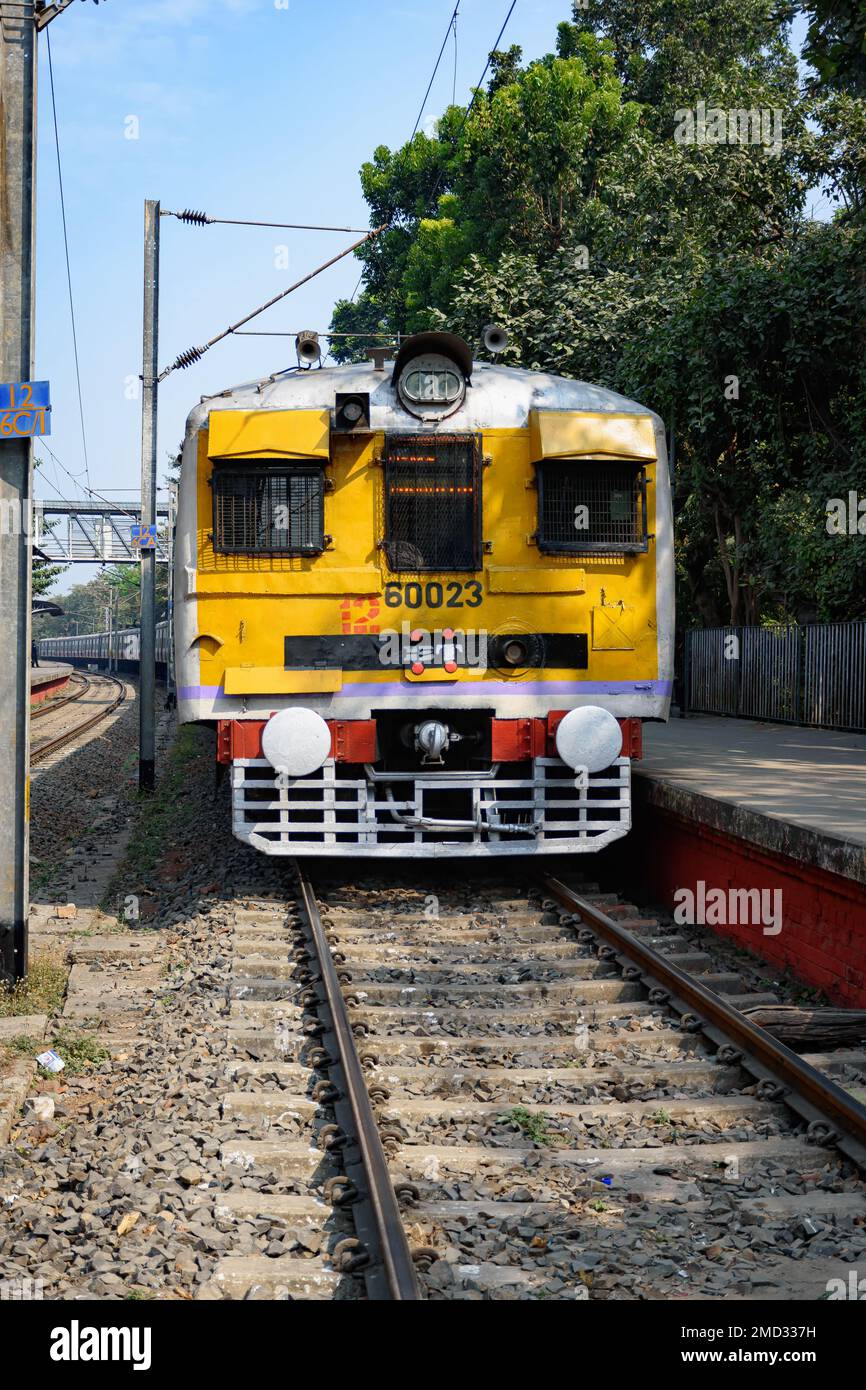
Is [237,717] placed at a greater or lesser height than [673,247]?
lesser

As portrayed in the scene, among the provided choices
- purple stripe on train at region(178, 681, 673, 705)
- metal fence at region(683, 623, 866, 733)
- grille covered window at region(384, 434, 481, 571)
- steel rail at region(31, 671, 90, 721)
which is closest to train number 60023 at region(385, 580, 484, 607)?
grille covered window at region(384, 434, 481, 571)

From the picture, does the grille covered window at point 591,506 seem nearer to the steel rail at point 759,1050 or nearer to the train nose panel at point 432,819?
the train nose panel at point 432,819

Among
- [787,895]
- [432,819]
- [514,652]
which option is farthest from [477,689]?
[787,895]

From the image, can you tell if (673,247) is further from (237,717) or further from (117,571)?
(117,571)

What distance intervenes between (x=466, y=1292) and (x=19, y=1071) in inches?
109

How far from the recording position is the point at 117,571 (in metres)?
109

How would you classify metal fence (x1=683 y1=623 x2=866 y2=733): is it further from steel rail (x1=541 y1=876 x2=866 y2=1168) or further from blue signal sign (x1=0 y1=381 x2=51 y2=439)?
blue signal sign (x1=0 y1=381 x2=51 y2=439)

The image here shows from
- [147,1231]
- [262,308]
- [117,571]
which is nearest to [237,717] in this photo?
[147,1231]

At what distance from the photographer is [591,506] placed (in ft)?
30.2

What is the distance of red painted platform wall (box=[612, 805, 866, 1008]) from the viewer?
6.88 meters

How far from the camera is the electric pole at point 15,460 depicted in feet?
23.5

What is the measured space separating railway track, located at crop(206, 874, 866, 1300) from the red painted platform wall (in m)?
0.53

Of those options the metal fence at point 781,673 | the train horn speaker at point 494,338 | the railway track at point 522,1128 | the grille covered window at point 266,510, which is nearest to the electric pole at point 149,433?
the grille covered window at point 266,510

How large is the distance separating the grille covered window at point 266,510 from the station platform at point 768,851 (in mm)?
3252
